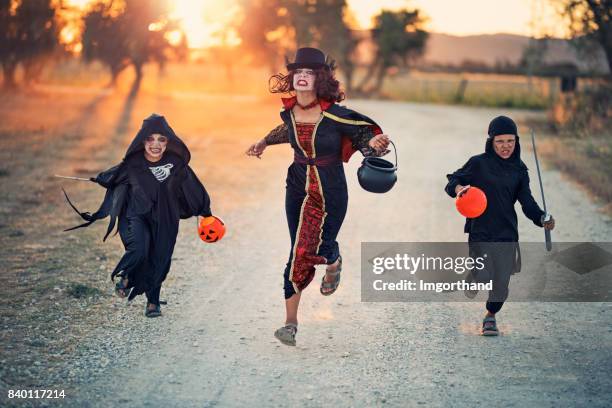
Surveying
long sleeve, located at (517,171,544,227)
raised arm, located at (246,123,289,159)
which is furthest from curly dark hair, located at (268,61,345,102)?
long sleeve, located at (517,171,544,227)

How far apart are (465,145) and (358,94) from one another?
22924 mm

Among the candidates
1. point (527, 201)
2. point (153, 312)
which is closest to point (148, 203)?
point (153, 312)

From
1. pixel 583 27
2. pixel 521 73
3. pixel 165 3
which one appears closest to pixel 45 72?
pixel 165 3

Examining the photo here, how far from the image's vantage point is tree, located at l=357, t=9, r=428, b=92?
45.2 meters

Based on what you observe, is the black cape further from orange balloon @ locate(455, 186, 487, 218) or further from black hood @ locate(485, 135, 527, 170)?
orange balloon @ locate(455, 186, 487, 218)

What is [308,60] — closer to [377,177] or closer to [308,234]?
[377,177]

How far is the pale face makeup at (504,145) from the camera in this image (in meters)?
6.44

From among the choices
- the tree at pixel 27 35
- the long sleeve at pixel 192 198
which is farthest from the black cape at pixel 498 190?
the tree at pixel 27 35

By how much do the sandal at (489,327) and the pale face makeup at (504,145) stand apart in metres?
1.24

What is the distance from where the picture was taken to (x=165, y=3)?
1212 inches

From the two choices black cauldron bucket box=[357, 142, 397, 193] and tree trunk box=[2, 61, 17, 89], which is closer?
black cauldron bucket box=[357, 142, 397, 193]

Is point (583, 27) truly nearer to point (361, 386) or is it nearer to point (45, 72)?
point (361, 386)

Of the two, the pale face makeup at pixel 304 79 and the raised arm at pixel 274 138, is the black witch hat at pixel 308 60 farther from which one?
the raised arm at pixel 274 138

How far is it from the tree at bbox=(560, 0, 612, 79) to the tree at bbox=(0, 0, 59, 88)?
56.8ft
